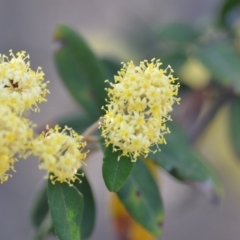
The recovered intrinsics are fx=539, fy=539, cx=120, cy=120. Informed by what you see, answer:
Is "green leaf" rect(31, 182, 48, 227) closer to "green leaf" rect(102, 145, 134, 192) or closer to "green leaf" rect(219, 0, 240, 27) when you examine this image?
"green leaf" rect(102, 145, 134, 192)

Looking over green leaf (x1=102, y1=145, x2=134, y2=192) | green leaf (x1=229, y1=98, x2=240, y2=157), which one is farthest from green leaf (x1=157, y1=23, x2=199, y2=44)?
green leaf (x1=102, y1=145, x2=134, y2=192)

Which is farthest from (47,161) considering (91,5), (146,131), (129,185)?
(91,5)

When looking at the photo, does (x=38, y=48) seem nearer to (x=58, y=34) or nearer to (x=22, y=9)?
(x=22, y=9)

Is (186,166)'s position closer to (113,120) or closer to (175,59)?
(113,120)

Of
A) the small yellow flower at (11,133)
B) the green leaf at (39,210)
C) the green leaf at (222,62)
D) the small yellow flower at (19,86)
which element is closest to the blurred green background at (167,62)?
the green leaf at (222,62)

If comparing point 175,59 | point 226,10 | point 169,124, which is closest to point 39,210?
point 169,124
